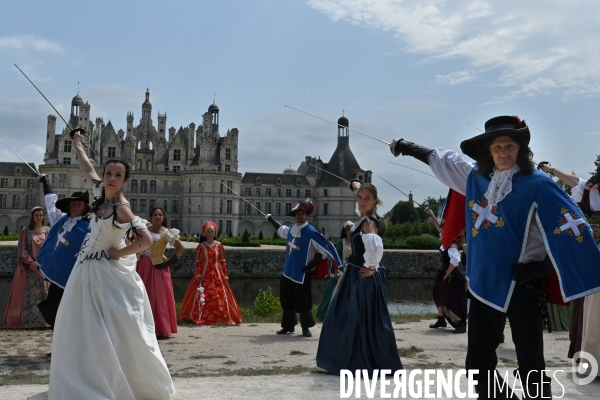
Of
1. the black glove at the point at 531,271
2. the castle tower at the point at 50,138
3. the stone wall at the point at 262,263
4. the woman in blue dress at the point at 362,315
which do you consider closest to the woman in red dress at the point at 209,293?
the woman in blue dress at the point at 362,315

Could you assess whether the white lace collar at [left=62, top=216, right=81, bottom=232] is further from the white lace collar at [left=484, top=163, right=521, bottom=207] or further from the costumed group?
the white lace collar at [left=484, top=163, right=521, bottom=207]

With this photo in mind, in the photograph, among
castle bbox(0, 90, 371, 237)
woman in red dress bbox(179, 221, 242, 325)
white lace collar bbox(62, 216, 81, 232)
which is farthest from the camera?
castle bbox(0, 90, 371, 237)

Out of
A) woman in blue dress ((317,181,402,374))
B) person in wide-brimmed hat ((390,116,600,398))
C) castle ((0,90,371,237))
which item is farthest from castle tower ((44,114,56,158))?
person in wide-brimmed hat ((390,116,600,398))

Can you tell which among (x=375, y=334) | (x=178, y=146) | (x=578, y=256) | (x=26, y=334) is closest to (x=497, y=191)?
(x=578, y=256)

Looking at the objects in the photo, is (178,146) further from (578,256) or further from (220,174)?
(578,256)

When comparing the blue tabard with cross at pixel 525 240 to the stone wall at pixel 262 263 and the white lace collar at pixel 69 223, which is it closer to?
the white lace collar at pixel 69 223

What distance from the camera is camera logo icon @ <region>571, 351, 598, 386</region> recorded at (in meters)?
4.39

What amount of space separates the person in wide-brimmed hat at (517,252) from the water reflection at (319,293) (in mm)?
9360

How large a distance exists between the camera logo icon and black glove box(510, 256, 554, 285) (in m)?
1.95

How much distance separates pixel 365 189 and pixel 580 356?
7.14 feet

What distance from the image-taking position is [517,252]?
2.92 meters

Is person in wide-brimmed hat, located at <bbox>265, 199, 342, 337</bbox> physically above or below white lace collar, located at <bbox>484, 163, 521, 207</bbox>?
below

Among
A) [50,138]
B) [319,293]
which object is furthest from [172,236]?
[50,138]

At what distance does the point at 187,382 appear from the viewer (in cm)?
416
